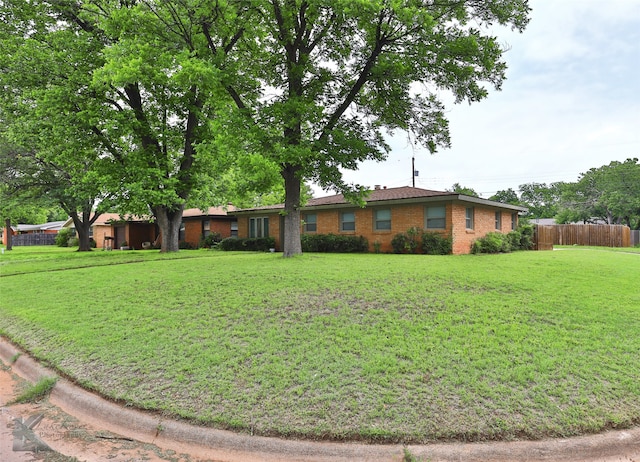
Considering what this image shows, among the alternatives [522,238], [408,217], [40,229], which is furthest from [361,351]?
[40,229]

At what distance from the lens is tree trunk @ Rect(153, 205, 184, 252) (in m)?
18.1

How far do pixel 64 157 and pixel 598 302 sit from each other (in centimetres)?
1947

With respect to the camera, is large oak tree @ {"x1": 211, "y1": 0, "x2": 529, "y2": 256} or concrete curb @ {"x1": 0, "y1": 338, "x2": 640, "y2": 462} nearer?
concrete curb @ {"x1": 0, "y1": 338, "x2": 640, "y2": 462}

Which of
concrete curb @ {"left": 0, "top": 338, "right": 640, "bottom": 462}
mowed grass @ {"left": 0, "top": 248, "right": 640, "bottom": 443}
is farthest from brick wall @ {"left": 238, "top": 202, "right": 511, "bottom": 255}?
concrete curb @ {"left": 0, "top": 338, "right": 640, "bottom": 462}

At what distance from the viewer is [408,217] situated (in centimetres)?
1698

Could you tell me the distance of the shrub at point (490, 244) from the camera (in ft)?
53.9

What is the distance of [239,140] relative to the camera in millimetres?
12055

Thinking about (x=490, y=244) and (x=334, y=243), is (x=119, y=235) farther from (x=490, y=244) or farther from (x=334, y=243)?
(x=490, y=244)

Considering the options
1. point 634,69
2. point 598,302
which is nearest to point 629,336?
point 598,302

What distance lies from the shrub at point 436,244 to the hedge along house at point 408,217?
0.84 ft

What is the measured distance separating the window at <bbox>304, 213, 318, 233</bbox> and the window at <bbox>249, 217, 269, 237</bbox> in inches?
121

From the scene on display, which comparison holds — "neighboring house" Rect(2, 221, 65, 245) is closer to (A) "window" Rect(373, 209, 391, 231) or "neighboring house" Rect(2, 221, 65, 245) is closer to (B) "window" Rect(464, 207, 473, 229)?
(A) "window" Rect(373, 209, 391, 231)

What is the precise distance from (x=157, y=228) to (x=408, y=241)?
22693 mm

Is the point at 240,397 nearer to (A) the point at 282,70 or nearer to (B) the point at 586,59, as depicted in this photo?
(A) the point at 282,70
